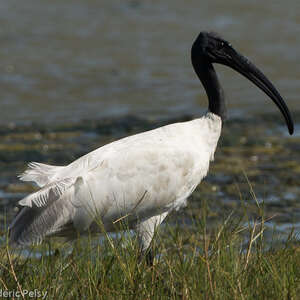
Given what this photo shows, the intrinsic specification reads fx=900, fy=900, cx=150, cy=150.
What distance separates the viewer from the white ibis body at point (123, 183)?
5035mm

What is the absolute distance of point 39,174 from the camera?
5.12m

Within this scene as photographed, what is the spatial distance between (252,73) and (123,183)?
1.13 metres

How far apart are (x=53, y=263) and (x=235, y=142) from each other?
19.4 feet

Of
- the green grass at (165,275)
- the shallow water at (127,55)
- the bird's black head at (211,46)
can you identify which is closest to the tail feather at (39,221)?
the green grass at (165,275)

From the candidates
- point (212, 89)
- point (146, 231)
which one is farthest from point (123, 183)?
point (212, 89)

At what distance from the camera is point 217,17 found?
14.8 m

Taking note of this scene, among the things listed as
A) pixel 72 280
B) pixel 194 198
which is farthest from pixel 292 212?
pixel 72 280

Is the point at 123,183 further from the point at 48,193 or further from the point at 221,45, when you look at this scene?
the point at 221,45

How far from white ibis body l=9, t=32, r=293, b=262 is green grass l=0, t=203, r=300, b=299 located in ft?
2.08

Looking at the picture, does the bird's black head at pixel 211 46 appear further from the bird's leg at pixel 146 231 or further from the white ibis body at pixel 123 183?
the bird's leg at pixel 146 231

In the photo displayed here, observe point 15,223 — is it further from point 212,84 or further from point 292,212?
point 292,212

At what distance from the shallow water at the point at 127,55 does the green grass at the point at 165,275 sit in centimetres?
717

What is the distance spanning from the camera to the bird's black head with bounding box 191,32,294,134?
5.66 m

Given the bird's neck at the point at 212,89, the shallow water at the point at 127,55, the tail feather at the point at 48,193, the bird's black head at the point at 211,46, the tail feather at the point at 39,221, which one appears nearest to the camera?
the tail feather at the point at 48,193
